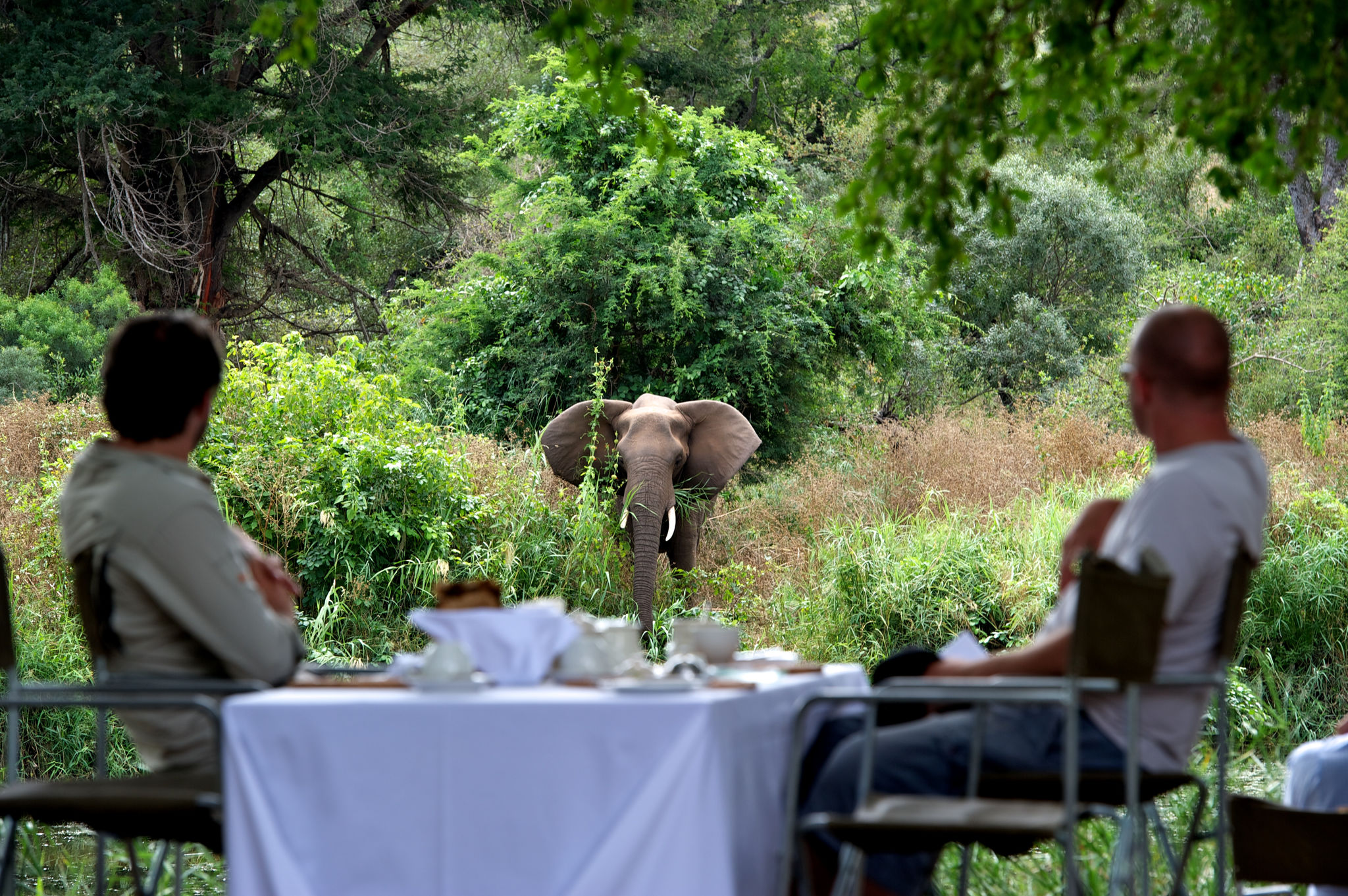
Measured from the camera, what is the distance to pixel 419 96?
17.8m

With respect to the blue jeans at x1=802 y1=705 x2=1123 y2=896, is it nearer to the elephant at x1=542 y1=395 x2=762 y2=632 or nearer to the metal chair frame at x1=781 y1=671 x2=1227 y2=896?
the metal chair frame at x1=781 y1=671 x2=1227 y2=896

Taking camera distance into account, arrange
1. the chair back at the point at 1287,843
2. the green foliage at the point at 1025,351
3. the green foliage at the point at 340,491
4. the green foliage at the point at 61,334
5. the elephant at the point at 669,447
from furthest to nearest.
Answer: the green foliage at the point at 1025,351
the green foliage at the point at 61,334
the elephant at the point at 669,447
the green foliage at the point at 340,491
the chair back at the point at 1287,843

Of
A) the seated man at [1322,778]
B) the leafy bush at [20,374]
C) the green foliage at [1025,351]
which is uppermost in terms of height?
the green foliage at [1025,351]

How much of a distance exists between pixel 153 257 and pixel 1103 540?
15.0m

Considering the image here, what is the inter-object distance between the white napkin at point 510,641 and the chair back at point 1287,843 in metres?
1.83

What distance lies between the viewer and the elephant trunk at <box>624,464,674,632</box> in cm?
1016

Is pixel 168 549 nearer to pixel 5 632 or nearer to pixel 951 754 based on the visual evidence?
pixel 5 632

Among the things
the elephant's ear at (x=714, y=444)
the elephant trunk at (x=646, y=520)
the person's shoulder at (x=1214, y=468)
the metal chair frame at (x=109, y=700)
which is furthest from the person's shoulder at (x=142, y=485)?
the elephant's ear at (x=714, y=444)

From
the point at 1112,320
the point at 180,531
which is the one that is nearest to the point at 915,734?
the point at 180,531

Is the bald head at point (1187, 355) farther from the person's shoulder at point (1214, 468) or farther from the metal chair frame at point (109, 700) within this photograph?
the metal chair frame at point (109, 700)

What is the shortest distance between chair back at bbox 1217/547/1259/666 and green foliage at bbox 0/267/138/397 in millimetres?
12837

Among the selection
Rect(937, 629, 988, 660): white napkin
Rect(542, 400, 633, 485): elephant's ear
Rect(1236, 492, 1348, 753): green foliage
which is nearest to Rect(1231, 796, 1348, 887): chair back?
Rect(937, 629, 988, 660): white napkin

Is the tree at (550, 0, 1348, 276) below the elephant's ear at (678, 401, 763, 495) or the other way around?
the other way around

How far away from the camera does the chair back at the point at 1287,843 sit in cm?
352
